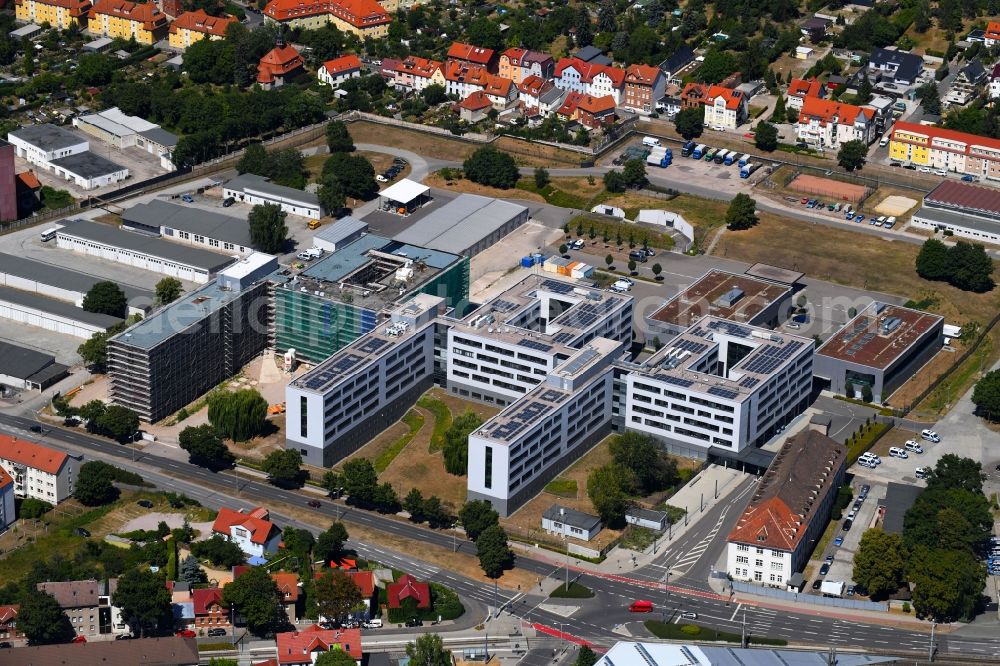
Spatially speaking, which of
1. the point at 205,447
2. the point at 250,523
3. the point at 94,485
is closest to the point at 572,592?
the point at 250,523

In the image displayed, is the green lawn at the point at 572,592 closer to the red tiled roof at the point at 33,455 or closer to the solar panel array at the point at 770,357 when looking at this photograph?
the solar panel array at the point at 770,357

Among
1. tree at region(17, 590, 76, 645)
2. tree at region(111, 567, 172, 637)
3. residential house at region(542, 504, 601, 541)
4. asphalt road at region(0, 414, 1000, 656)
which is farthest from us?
residential house at region(542, 504, 601, 541)

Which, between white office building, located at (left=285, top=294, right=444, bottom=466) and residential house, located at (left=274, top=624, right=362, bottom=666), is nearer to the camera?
residential house, located at (left=274, top=624, right=362, bottom=666)

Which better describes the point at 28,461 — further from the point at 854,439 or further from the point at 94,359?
the point at 854,439

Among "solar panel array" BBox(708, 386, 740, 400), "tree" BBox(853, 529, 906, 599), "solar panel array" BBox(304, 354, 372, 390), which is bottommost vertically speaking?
"tree" BBox(853, 529, 906, 599)

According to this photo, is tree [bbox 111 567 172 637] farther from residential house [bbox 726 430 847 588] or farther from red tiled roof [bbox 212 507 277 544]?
residential house [bbox 726 430 847 588]

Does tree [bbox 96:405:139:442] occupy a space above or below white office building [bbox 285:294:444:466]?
below

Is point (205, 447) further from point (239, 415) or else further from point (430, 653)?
point (430, 653)

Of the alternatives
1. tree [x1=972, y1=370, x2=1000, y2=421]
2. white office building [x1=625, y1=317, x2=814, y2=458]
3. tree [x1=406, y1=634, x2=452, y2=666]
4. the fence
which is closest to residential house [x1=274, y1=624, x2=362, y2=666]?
tree [x1=406, y1=634, x2=452, y2=666]

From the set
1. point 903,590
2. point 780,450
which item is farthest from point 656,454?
point 903,590
